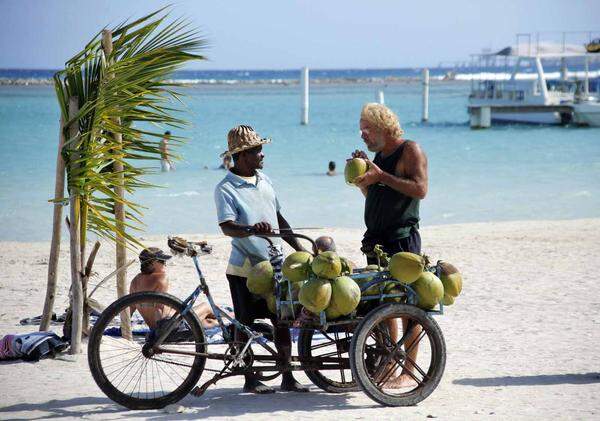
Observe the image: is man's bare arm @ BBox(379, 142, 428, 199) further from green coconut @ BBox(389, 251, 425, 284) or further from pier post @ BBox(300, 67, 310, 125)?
pier post @ BBox(300, 67, 310, 125)

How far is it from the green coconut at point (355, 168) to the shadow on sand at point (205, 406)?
50.8 inches

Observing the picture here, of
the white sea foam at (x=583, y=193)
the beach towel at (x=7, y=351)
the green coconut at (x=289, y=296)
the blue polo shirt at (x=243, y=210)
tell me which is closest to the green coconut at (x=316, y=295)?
the green coconut at (x=289, y=296)

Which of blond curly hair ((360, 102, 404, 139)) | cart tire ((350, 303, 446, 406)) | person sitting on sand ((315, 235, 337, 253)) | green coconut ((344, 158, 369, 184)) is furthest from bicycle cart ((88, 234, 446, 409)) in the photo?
person sitting on sand ((315, 235, 337, 253))

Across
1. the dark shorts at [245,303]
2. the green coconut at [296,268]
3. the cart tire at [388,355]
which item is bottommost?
the cart tire at [388,355]

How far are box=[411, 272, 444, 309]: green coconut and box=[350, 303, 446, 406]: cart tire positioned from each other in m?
0.09

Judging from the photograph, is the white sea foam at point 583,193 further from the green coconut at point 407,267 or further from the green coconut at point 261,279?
the green coconut at point 261,279

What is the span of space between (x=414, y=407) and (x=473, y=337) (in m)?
2.07

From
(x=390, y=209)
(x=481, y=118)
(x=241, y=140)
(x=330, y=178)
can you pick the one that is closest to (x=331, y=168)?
(x=330, y=178)

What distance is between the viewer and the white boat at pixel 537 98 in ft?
148

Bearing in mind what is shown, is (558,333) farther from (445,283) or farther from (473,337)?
(445,283)

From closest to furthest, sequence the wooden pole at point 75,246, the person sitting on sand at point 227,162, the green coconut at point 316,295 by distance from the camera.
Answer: the green coconut at point 316,295, the person sitting on sand at point 227,162, the wooden pole at point 75,246

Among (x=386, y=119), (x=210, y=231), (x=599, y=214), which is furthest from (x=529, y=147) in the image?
(x=386, y=119)

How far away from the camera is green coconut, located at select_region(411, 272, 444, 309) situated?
525 centimetres

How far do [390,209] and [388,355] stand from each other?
2.96 feet
